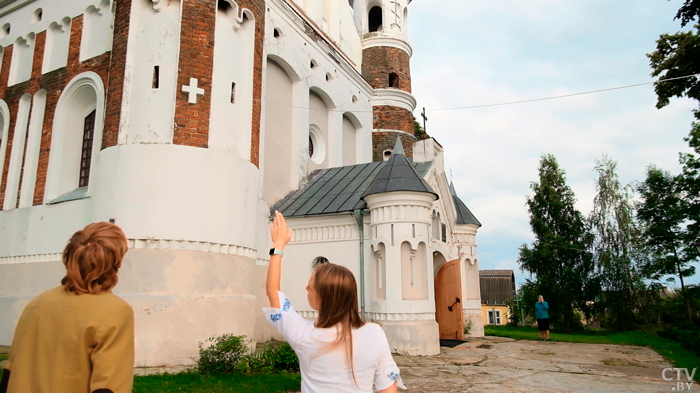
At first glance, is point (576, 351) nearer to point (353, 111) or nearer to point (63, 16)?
point (353, 111)

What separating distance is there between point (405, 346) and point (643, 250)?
53.8ft

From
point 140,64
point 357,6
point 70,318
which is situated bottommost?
point 70,318

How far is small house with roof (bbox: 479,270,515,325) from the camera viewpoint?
142 feet

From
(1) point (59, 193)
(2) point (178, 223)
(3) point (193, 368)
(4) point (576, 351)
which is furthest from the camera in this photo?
(4) point (576, 351)

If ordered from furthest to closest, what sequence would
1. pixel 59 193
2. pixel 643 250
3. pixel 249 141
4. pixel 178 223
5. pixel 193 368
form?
pixel 643 250 < pixel 59 193 < pixel 249 141 < pixel 178 223 < pixel 193 368

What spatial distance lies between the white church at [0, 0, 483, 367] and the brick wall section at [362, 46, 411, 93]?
3.89 metres

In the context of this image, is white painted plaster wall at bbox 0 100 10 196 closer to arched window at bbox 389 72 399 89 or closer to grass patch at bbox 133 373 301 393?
grass patch at bbox 133 373 301 393

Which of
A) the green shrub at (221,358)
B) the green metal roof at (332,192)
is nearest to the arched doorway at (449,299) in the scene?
the green metal roof at (332,192)

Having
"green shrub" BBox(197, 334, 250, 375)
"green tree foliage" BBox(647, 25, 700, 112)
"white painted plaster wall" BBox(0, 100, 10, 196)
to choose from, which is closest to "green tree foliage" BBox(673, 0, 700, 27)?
"green tree foliage" BBox(647, 25, 700, 112)

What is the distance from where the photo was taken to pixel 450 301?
1609 cm

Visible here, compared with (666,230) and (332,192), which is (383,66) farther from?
(666,230)

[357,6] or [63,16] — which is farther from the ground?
[357,6]

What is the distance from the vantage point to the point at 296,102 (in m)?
16.1

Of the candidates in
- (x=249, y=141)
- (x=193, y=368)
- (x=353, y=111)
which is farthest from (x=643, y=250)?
(x=193, y=368)
